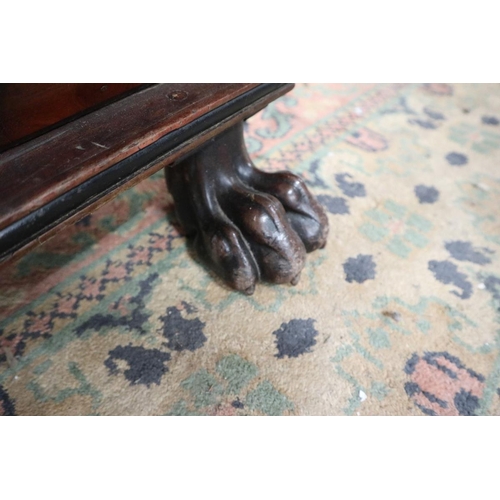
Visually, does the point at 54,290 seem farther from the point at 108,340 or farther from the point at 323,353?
the point at 323,353

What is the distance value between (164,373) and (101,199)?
374mm

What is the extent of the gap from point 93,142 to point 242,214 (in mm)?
379

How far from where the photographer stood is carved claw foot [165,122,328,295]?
91 cm

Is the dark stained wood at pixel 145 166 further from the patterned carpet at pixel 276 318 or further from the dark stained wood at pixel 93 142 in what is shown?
the patterned carpet at pixel 276 318

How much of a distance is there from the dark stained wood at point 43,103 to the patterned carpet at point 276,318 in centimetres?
40

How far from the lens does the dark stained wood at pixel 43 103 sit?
2.17 ft

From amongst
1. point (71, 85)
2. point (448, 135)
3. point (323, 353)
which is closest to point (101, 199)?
point (71, 85)

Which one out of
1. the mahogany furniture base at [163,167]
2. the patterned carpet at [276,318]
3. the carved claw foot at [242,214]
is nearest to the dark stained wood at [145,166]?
the mahogany furniture base at [163,167]

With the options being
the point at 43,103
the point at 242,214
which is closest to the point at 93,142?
the point at 43,103

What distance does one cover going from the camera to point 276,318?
3.04 ft

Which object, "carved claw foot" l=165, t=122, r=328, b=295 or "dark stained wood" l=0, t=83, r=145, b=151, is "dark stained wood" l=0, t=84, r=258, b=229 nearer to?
"dark stained wood" l=0, t=83, r=145, b=151

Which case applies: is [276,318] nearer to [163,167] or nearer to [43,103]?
[163,167]

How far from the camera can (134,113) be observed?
0.68 meters

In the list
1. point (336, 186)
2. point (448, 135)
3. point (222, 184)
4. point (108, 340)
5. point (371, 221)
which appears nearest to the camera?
point (108, 340)
